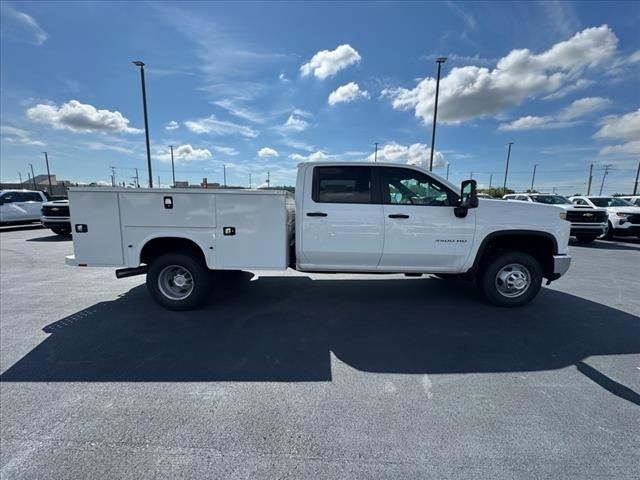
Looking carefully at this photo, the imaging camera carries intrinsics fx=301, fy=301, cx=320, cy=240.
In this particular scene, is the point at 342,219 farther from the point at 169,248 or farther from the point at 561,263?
the point at 561,263

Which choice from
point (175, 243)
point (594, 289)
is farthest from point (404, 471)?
point (594, 289)

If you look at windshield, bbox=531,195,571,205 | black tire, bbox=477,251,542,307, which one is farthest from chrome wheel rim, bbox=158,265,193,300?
windshield, bbox=531,195,571,205

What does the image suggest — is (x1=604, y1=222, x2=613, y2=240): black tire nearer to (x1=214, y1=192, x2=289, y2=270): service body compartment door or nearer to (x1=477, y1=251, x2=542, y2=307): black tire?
(x1=477, y1=251, x2=542, y2=307): black tire

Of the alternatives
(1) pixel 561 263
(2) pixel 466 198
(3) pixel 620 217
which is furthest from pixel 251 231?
(3) pixel 620 217

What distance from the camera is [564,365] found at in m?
3.10

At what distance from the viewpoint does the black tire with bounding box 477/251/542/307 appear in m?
4.49

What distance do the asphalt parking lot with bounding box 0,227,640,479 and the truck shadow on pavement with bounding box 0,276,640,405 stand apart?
2 cm

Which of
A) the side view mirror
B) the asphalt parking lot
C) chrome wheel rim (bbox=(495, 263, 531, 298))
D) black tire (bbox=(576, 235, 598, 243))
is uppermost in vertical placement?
the side view mirror

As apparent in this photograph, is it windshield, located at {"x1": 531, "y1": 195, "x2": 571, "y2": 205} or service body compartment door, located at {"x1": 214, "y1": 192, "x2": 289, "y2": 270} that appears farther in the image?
windshield, located at {"x1": 531, "y1": 195, "x2": 571, "y2": 205}

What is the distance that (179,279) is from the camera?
4480mm

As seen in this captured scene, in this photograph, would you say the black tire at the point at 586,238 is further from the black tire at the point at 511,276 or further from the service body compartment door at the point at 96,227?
the service body compartment door at the point at 96,227

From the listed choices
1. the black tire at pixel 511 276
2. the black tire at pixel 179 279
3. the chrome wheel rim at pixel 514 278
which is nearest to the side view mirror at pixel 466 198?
the black tire at pixel 511 276

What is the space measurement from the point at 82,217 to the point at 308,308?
338 cm

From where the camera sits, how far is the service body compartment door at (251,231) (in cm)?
408
